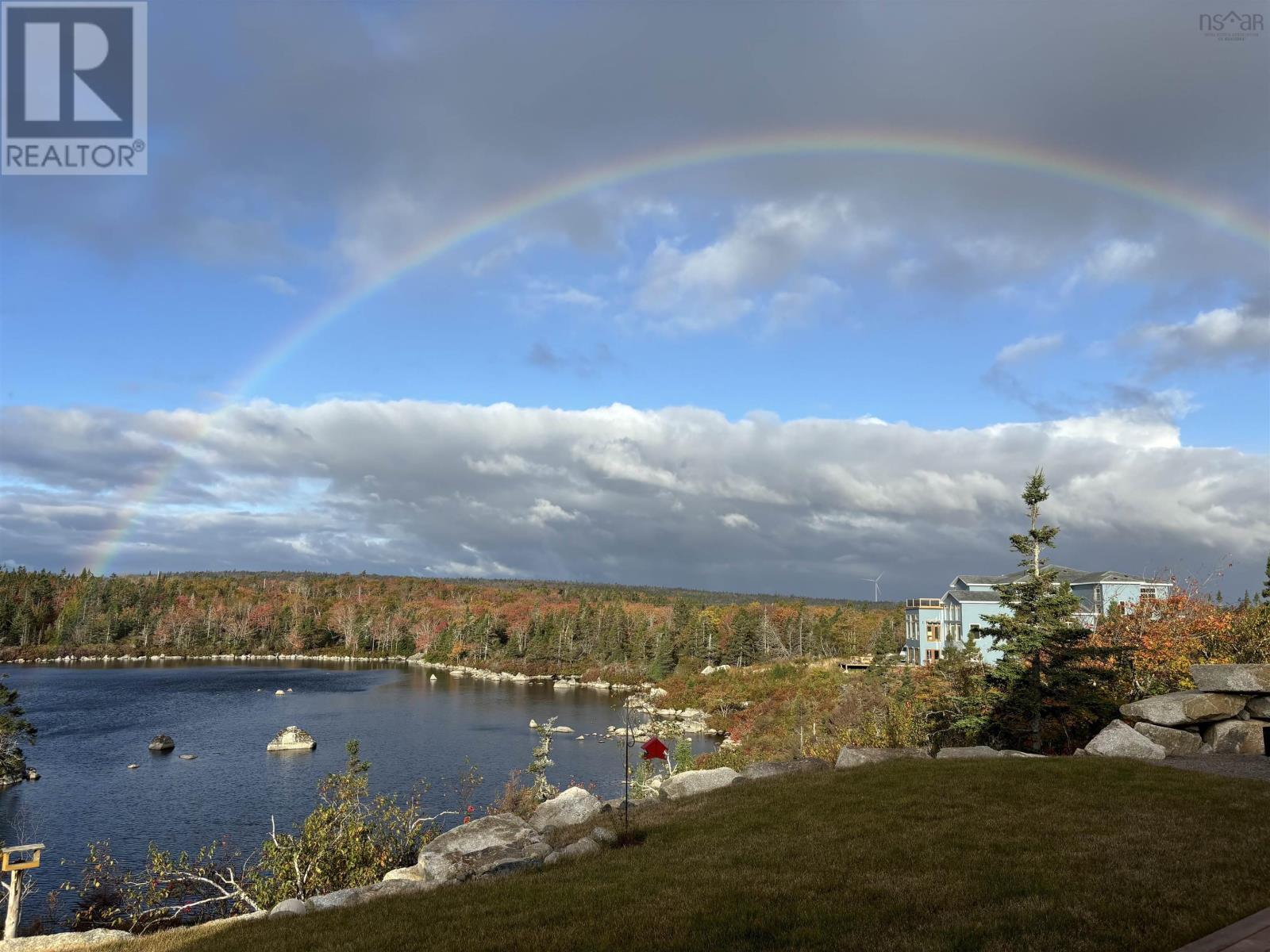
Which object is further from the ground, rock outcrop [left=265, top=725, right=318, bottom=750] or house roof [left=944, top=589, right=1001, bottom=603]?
house roof [left=944, top=589, right=1001, bottom=603]

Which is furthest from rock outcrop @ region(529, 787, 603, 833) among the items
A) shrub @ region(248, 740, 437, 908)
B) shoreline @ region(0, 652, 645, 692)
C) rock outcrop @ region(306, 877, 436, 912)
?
shoreline @ region(0, 652, 645, 692)

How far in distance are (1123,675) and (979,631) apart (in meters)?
6.27

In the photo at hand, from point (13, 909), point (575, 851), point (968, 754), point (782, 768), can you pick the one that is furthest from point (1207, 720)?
point (13, 909)

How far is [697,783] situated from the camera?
24.5 meters

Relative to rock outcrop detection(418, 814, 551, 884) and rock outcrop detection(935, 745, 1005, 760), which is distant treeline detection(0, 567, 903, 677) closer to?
rock outcrop detection(935, 745, 1005, 760)

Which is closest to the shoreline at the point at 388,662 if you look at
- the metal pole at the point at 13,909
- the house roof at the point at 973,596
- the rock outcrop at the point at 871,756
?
the house roof at the point at 973,596

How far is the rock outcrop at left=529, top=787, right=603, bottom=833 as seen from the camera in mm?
21609

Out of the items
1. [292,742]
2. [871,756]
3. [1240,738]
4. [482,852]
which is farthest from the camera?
[292,742]

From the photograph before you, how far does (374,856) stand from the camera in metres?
23.2

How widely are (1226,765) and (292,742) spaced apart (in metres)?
56.3

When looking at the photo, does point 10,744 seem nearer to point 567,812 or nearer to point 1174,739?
→ point 567,812

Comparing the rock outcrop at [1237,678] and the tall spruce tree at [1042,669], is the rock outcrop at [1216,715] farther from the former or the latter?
→ the tall spruce tree at [1042,669]

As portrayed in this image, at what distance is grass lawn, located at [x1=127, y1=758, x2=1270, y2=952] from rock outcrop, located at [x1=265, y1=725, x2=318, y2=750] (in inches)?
1857

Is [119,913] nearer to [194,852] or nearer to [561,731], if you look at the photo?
[194,852]
